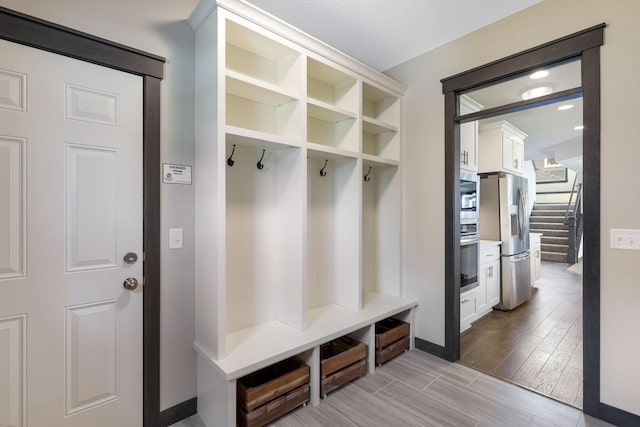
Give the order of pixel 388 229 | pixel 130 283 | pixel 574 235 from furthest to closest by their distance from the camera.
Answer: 1. pixel 574 235
2. pixel 388 229
3. pixel 130 283

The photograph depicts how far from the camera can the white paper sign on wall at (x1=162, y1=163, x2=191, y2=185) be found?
1.84 metres

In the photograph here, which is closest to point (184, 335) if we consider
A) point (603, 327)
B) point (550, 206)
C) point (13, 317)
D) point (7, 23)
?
point (13, 317)

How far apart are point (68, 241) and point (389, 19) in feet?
8.32

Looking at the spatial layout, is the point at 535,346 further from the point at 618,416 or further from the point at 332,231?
the point at 332,231

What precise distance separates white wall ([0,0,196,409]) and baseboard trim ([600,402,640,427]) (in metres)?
2.56

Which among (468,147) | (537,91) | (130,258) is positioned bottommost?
(130,258)

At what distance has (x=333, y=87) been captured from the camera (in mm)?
2717

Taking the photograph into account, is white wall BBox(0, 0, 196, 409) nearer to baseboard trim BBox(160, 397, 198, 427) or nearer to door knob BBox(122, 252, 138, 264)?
baseboard trim BBox(160, 397, 198, 427)

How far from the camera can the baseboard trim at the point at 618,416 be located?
68.1 inches

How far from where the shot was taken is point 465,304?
10.5ft

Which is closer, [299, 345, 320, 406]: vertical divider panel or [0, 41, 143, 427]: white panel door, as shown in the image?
[0, 41, 143, 427]: white panel door


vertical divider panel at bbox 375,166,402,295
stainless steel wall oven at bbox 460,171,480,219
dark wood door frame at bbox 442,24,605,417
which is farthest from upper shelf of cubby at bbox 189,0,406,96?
stainless steel wall oven at bbox 460,171,480,219

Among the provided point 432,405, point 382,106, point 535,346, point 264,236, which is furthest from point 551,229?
point 264,236

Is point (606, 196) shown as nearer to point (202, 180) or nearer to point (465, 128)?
point (465, 128)
